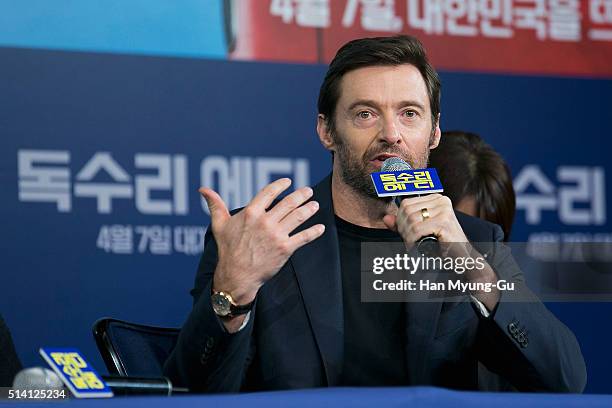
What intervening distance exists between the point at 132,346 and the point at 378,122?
763mm

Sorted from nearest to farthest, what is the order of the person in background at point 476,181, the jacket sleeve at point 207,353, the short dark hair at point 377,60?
the jacket sleeve at point 207,353, the short dark hair at point 377,60, the person in background at point 476,181

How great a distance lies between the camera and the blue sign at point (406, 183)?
82.9 inches

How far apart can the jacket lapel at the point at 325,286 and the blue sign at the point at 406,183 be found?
0.47 m

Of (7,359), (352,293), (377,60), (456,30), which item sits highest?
(456,30)

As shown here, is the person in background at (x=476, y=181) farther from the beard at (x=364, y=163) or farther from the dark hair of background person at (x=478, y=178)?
the beard at (x=364, y=163)

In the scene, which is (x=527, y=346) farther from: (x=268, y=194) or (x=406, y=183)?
(x=268, y=194)

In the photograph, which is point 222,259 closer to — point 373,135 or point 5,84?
point 373,135

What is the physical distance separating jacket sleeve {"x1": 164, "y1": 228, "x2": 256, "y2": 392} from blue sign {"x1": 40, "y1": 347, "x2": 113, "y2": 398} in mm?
382

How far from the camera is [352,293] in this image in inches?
101

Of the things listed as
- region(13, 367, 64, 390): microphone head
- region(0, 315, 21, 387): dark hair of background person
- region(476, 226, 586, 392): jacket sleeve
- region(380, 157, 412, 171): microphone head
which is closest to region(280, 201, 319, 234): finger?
region(380, 157, 412, 171): microphone head

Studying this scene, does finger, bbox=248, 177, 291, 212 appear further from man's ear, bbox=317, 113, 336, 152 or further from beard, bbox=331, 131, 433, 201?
man's ear, bbox=317, 113, 336, 152

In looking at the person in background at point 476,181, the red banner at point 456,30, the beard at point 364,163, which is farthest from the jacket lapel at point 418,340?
the red banner at point 456,30

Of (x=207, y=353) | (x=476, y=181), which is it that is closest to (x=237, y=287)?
(x=207, y=353)

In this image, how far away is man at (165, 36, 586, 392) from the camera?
6.99 feet
